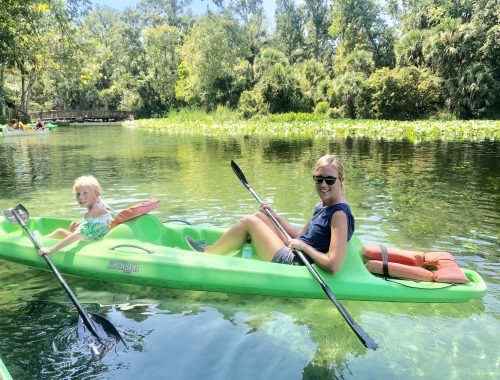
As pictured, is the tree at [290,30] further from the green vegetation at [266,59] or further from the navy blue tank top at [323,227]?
the navy blue tank top at [323,227]

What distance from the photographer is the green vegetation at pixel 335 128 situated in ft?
66.3

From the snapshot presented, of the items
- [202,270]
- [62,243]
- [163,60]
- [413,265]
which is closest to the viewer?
[202,270]

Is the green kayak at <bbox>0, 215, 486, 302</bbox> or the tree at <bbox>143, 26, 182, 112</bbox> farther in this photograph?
the tree at <bbox>143, 26, 182, 112</bbox>

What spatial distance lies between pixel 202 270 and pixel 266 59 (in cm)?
3429

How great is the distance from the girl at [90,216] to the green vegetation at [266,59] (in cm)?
918

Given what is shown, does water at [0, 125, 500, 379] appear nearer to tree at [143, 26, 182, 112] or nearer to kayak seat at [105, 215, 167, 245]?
kayak seat at [105, 215, 167, 245]

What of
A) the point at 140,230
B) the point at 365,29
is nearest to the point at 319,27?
the point at 365,29

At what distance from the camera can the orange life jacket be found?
410 cm

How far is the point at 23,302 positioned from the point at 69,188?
576 cm

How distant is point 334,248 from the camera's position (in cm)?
377

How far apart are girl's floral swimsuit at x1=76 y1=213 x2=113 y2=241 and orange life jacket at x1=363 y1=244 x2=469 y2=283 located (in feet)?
8.41

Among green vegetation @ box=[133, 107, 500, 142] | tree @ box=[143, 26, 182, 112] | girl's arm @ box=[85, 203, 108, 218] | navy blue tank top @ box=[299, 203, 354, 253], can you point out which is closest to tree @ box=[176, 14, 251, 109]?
tree @ box=[143, 26, 182, 112]

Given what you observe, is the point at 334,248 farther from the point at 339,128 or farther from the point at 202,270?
the point at 339,128

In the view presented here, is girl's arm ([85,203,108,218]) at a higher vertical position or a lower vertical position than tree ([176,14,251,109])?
lower
